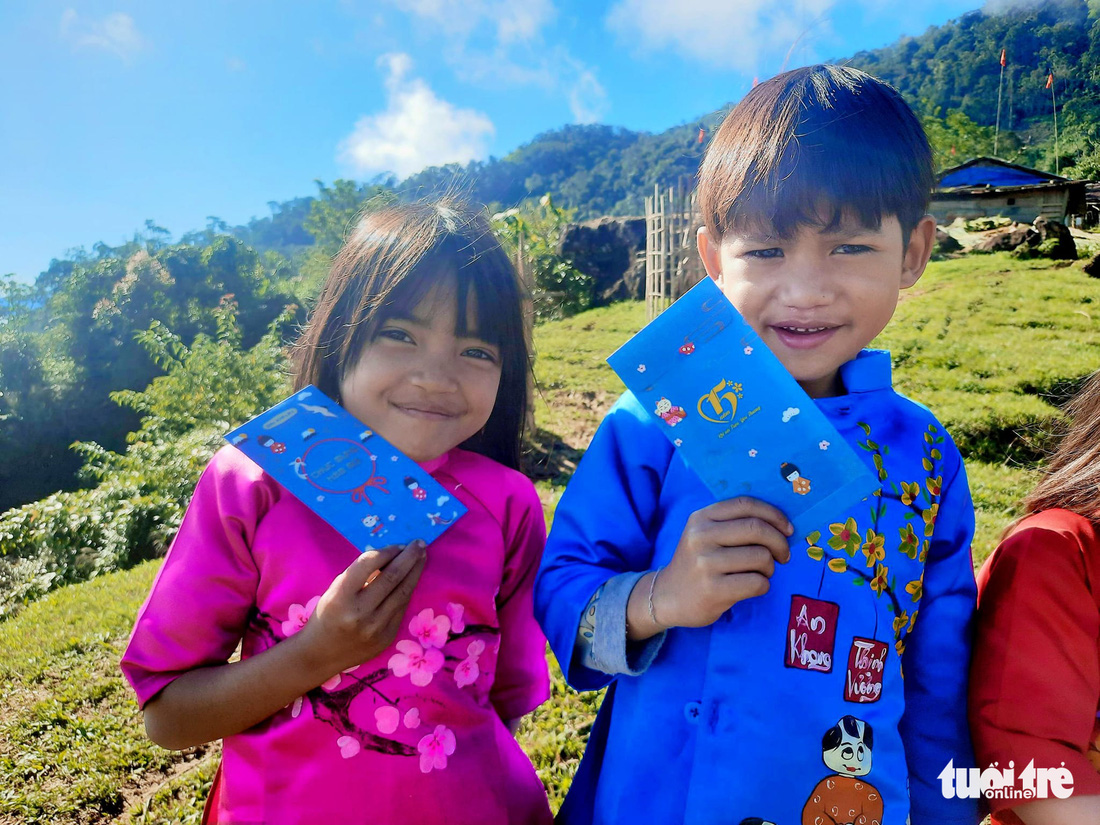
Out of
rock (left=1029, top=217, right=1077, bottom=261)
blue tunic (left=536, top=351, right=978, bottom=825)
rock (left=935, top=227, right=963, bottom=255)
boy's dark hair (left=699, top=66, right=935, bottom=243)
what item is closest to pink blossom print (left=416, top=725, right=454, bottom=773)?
blue tunic (left=536, top=351, right=978, bottom=825)

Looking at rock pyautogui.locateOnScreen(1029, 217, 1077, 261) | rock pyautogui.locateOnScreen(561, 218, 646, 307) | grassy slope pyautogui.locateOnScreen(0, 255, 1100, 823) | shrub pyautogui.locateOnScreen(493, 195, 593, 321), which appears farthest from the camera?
rock pyautogui.locateOnScreen(561, 218, 646, 307)

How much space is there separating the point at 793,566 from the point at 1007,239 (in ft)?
38.2

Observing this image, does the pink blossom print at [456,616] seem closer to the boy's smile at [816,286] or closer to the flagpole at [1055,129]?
the boy's smile at [816,286]

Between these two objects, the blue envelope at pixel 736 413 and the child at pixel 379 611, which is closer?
the blue envelope at pixel 736 413

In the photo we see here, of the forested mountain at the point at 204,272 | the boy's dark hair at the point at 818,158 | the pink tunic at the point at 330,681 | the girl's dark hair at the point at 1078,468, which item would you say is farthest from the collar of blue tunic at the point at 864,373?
the forested mountain at the point at 204,272

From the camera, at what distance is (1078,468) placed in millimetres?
1362

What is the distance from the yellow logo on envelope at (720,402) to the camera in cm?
90

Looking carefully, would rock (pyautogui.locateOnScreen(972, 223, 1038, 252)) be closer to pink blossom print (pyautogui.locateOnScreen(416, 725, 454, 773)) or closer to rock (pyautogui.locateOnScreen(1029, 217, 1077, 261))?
rock (pyautogui.locateOnScreen(1029, 217, 1077, 261))

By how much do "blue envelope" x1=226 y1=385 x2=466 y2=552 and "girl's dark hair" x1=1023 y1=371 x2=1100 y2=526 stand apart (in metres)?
1.14

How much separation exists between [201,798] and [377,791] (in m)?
1.47

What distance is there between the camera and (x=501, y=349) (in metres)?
1.36

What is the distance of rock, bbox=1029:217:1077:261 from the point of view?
931 centimetres

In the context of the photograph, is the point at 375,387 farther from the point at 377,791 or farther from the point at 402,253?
the point at 377,791

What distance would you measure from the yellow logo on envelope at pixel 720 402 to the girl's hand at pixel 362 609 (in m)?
0.50
